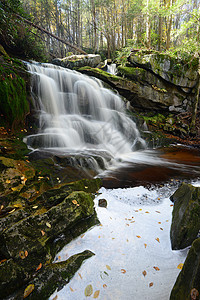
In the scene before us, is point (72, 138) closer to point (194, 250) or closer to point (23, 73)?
point (23, 73)

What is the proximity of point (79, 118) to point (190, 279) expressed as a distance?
772 centimetres

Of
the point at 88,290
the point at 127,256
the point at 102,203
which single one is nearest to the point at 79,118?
the point at 102,203

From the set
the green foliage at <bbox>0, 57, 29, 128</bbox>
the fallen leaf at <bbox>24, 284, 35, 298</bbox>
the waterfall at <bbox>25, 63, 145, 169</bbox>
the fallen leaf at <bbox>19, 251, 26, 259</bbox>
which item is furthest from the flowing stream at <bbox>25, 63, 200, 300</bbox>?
the green foliage at <bbox>0, 57, 29, 128</bbox>

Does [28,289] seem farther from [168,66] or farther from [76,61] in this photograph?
[76,61]

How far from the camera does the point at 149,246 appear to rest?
220 cm

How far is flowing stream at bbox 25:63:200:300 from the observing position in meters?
1.74

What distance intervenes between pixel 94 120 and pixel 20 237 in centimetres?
757

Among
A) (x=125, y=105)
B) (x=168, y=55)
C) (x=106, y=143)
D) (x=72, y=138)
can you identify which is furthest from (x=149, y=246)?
(x=168, y=55)

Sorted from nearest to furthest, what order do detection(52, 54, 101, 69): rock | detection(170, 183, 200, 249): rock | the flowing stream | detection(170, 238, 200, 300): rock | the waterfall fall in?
detection(170, 238, 200, 300): rock, the flowing stream, detection(170, 183, 200, 249): rock, the waterfall, detection(52, 54, 101, 69): rock

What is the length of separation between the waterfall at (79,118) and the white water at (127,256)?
8.31ft

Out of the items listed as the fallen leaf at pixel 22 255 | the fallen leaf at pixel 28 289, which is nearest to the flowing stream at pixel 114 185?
the fallen leaf at pixel 28 289

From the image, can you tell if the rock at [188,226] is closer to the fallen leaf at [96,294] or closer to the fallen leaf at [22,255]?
the fallen leaf at [96,294]

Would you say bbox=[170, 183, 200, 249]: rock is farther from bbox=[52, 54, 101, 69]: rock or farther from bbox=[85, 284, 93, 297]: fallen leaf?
bbox=[52, 54, 101, 69]: rock

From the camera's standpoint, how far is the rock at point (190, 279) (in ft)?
3.70
